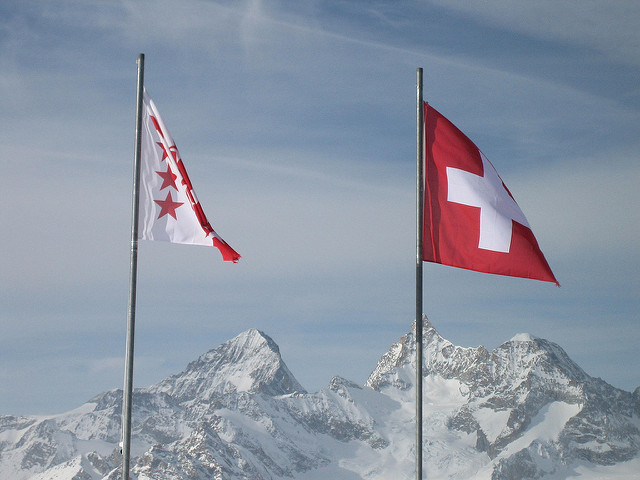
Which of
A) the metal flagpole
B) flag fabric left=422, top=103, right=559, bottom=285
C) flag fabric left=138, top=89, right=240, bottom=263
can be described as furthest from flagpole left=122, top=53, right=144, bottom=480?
flag fabric left=422, top=103, right=559, bottom=285

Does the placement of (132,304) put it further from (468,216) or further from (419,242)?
(468,216)

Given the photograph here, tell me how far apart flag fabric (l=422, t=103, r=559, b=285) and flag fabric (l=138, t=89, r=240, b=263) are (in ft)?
16.4

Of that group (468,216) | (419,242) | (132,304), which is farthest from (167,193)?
(468,216)

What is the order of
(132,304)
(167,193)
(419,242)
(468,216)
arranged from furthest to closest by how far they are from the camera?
(167,193) < (468,216) < (419,242) < (132,304)

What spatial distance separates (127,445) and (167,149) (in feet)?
23.6

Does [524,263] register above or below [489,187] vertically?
below

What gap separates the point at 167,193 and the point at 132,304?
9.94 ft

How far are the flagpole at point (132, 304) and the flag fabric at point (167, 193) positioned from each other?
30 cm

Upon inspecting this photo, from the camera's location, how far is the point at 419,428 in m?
23.3

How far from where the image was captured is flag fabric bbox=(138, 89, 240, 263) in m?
24.7

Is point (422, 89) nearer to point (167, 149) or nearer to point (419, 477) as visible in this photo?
point (167, 149)

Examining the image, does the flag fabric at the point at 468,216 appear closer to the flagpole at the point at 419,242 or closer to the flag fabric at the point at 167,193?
the flagpole at the point at 419,242

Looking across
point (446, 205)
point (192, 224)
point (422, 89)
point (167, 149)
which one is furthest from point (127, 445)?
point (422, 89)

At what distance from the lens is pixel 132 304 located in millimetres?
23609
